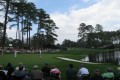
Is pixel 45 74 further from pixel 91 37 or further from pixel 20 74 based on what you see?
→ pixel 91 37

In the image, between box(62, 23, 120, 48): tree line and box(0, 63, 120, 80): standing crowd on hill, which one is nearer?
box(0, 63, 120, 80): standing crowd on hill

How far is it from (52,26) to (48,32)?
291 cm

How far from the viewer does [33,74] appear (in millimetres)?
19062

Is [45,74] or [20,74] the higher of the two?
[20,74]

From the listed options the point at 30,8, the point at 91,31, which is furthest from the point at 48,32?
the point at 91,31

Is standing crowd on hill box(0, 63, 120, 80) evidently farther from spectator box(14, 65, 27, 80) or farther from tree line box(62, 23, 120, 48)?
tree line box(62, 23, 120, 48)

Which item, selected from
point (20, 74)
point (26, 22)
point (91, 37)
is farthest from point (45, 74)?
point (91, 37)

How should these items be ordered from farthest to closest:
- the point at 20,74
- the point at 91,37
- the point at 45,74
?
the point at 91,37 → the point at 45,74 → the point at 20,74

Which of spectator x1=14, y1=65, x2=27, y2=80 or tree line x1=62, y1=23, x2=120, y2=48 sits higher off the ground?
tree line x1=62, y1=23, x2=120, y2=48

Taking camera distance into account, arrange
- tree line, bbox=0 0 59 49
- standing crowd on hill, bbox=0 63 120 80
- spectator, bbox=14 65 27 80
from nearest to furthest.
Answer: spectator, bbox=14 65 27 80 < standing crowd on hill, bbox=0 63 120 80 < tree line, bbox=0 0 59 49

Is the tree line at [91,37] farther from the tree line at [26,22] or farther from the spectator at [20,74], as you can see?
the spectator at [20,74]

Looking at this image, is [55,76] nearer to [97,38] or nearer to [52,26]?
[52,26]

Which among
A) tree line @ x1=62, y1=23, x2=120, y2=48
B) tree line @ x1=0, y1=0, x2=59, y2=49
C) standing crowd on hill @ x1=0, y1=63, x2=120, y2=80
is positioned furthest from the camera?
tree line @ x1=62, y1=23, x2=120, y2=48

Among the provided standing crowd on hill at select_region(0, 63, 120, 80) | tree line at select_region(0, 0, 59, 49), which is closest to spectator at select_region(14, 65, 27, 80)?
standing crowd on hill at select_region(0, 63, 120, 80)
